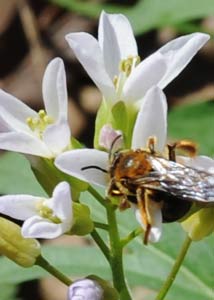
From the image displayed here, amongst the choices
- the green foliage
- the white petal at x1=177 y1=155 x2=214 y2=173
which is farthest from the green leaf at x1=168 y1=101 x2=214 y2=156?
the white petal at x1=177 y1=155 x2=214 y2=173

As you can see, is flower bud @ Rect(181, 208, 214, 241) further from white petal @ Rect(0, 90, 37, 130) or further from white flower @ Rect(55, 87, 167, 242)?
white petal @ Rect(0, 90, 37, 130)

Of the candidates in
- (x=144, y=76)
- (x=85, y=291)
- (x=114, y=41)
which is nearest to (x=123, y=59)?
(x=114, y=41)

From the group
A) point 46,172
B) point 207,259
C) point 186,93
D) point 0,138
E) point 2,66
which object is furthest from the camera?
point 2,66

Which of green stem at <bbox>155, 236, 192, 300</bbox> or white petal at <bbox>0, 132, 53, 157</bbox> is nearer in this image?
white petal at <bbox>0, 132, 53, 157</bbox>

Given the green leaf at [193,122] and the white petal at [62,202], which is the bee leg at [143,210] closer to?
the white petal at [62,202]

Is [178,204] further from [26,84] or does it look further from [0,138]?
[26,84]

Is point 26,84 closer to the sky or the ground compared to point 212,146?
closer to the ground

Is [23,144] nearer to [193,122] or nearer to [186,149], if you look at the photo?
[186,149]

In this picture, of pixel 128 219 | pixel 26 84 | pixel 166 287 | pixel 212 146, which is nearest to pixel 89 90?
pixel 26 84
